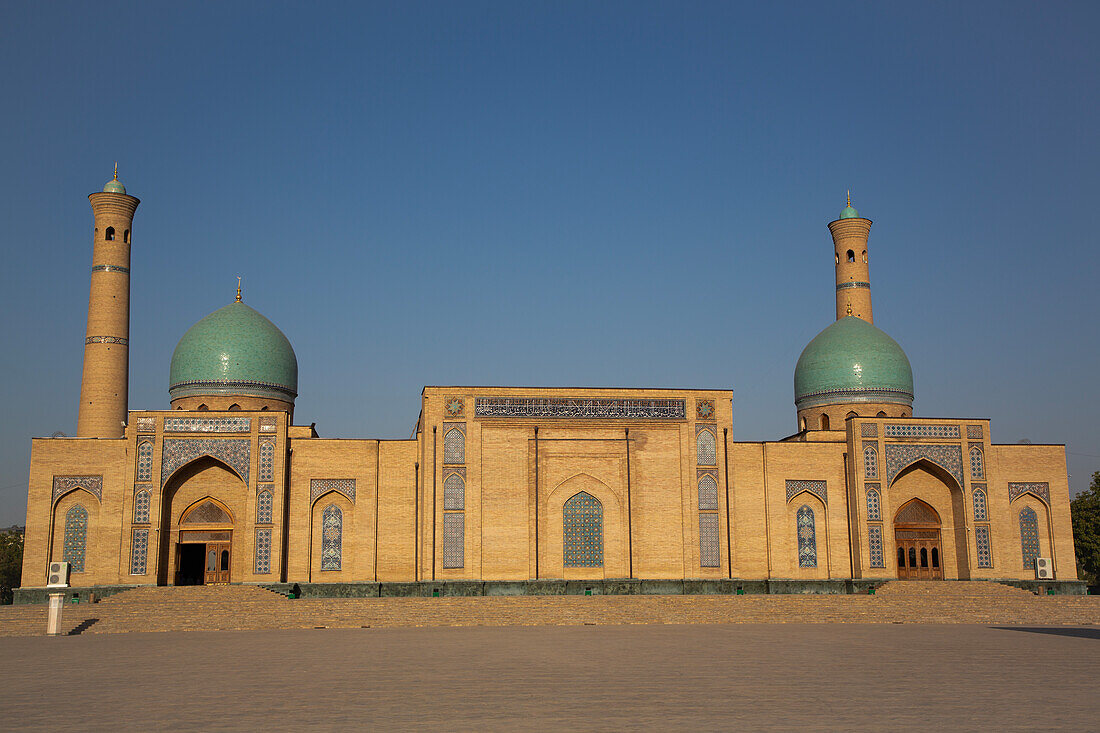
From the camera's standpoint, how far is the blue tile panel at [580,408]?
80.8 ft

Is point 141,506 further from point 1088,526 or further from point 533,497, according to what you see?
point 1088,526

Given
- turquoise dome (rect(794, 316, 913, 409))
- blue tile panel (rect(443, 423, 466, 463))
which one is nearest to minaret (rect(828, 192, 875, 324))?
turquoise dome (rect(794, 316, 913, 409))

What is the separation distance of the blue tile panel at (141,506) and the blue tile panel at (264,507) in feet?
8.10

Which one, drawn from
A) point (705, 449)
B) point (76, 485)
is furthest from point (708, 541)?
point (76, 485)

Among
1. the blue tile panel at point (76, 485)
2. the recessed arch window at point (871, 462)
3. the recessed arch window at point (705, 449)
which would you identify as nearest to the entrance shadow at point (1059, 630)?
the recessed arch window at point (871, 462)

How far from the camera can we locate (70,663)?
12148 mm

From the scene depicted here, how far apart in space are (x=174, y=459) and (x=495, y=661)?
47.2 ft

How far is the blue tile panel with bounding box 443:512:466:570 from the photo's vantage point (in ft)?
77.9

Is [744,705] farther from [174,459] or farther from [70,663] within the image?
[174,459]

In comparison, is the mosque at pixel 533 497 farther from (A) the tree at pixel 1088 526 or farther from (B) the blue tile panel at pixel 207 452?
(A) the tree at pixel 1088 526

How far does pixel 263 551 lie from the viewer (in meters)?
23.5

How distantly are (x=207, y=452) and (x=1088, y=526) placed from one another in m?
26.3

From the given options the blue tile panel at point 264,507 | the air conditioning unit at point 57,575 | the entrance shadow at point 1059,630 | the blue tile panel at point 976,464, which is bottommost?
the entrance shadow at point 1059,630

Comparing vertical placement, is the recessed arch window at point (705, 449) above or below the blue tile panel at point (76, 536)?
above
